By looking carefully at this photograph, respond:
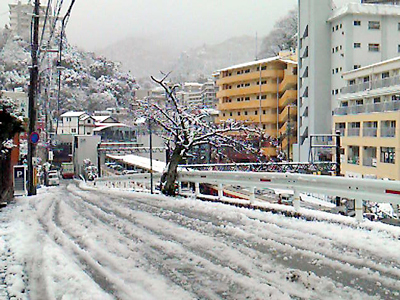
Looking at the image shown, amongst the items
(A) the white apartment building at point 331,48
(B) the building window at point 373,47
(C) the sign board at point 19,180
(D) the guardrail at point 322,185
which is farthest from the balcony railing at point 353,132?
(C) the sign board at point 19,180

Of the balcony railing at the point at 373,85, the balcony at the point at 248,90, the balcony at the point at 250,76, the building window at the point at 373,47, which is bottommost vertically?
the balcony railing at the point at 373,85

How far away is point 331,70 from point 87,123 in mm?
50330

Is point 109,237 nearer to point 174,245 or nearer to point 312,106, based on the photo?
point 174,245

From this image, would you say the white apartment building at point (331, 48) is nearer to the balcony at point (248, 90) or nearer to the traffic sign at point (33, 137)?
the balcony at point (248, 90)

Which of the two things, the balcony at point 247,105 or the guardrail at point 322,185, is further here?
the balcony at point 247,105

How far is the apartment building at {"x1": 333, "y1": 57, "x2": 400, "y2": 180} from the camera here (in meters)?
29.5

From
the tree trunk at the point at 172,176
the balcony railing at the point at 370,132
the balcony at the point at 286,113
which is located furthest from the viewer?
the balcony at the point at 286,113

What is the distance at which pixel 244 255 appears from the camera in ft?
19.6

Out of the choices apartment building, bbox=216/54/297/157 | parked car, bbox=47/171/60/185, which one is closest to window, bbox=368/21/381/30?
apartment building, bbox=216/54/297/157

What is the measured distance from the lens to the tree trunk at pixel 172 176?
14.2m

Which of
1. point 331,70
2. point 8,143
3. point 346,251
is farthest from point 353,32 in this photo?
point 346,251

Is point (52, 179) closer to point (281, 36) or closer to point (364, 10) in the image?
point (364, 10)

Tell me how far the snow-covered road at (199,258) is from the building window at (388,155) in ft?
76.3

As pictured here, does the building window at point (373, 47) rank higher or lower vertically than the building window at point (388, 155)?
higher
